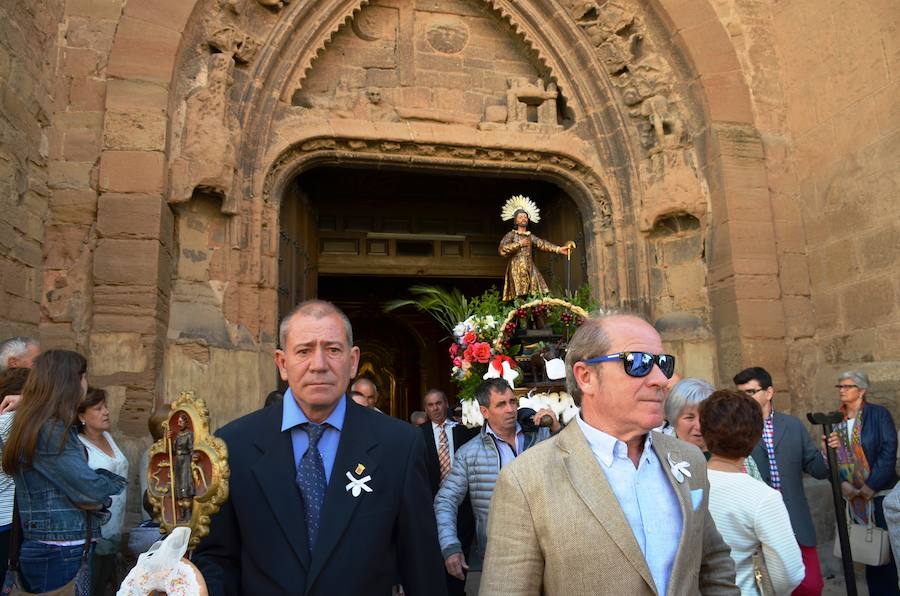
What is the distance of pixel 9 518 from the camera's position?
3229mm

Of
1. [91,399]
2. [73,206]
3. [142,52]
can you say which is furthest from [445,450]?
[142,52]

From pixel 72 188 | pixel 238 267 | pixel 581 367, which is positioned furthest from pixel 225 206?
pixel 581 367

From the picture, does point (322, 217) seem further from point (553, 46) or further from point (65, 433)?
point (65, 433)

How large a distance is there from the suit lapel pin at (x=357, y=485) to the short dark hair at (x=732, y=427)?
1.27 metres

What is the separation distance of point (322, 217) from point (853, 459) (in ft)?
25.6

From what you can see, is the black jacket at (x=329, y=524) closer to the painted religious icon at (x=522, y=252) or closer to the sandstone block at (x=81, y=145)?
the sandstone block at (x=81, y=145)

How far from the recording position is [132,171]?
5.97 meters

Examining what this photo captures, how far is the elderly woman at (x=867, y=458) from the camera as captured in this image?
4.57 metres

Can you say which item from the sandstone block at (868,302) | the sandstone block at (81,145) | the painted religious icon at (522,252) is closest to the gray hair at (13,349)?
the sandstone block at (81,145)

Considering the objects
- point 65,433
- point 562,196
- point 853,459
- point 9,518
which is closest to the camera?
point 65,433

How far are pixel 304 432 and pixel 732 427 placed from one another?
1.47 metres

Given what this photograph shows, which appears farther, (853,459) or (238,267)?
(238,267)

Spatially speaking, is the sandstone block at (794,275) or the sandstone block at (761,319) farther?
the sandstone block at (794,275)

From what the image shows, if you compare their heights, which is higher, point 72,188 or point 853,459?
point 72,188
